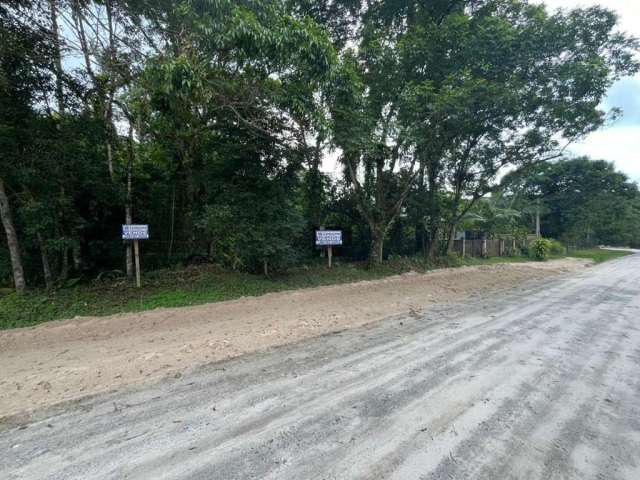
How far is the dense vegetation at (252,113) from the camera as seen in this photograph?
5.57 m

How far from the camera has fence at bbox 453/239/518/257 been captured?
1606 cm

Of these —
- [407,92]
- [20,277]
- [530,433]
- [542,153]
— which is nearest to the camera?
[530,433]

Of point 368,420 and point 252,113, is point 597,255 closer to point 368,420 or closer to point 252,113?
point 252,113

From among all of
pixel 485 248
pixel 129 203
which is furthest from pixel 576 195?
pixel 129 203

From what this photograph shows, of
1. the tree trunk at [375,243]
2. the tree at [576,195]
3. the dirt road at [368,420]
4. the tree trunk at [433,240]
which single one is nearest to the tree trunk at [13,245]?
the dirt road at [368,420]

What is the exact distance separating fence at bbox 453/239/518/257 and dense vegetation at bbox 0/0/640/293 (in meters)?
6.00

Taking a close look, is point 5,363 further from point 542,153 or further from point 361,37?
point 542,153

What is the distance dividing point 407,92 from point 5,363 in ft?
29.6

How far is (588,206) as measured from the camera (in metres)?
23.9

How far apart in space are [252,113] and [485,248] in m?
15.2

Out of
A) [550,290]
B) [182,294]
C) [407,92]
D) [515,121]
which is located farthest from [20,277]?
[515,121]

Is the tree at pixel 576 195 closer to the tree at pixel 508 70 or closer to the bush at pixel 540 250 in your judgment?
the bush at pixel 540 250

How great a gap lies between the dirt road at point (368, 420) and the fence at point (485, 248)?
12667 mm

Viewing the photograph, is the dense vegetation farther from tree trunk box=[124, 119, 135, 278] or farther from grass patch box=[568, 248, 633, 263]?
grass patch box=[568, 248, 633, 263]
